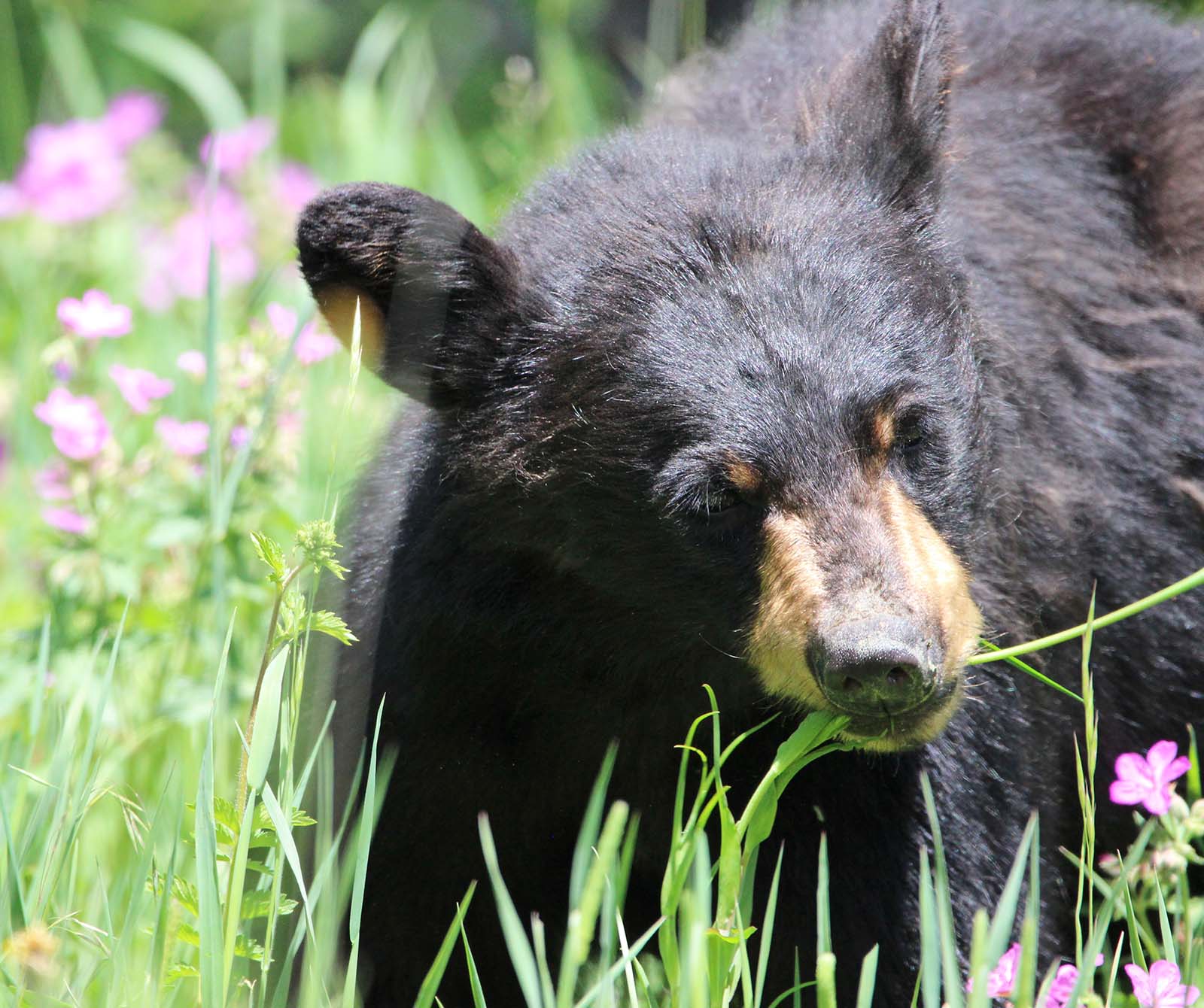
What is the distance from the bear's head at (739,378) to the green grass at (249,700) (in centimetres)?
18

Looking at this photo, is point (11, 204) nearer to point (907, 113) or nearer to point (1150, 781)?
point (907, 113)

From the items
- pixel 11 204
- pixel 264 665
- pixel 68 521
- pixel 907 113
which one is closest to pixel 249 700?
pixel 68 521

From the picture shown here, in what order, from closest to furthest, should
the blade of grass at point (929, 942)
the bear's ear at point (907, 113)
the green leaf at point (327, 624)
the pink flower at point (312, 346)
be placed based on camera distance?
the blade of grass at point (929, 942), the green leaf at point (327, 624), the bear's ear at point (907, 113), the pink flower at point (312, 346)

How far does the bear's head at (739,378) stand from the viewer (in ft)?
7.57

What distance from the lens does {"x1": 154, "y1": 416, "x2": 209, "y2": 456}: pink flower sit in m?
3.49

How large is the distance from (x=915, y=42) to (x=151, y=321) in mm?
3200

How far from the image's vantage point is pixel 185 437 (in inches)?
138

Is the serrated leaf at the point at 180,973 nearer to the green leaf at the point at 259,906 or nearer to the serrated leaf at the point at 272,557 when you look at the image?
the green leaf at the point at 259,906

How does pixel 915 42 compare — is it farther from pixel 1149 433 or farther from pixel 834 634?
pixel 834 634

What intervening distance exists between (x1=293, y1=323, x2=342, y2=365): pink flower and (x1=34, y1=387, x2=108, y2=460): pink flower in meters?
0.46

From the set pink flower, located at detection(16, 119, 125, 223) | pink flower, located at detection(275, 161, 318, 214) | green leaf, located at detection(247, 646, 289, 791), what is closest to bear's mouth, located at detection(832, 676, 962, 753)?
green leaf, located at detection(247, 646, 289, 791)

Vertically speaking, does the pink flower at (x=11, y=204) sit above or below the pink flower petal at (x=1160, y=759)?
above

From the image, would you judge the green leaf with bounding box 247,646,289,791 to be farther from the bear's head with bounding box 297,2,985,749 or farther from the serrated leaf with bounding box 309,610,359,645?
the bear's head with bounding box 297,2,985,749

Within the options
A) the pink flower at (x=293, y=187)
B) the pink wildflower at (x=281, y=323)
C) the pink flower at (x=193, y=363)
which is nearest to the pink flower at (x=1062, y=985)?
the pink wildflower at (x=281, y=323)
